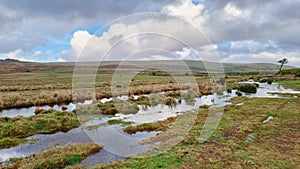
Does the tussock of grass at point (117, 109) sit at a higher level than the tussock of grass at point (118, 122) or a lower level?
higher

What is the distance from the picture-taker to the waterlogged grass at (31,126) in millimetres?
14298

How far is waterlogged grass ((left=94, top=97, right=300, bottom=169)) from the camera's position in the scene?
33.6ft

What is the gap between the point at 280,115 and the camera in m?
19.8

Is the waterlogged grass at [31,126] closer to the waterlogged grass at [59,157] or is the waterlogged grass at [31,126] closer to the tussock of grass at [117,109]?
the waterlogged grass at [59,157]

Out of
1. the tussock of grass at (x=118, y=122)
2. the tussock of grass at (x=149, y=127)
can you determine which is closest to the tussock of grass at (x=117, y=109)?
the tussock of grass at (x=118, y=122)

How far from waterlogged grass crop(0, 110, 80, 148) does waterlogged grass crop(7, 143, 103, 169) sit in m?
3.40

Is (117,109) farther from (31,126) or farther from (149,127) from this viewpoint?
(31,126)

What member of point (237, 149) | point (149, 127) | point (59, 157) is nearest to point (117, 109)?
point (149, 127)

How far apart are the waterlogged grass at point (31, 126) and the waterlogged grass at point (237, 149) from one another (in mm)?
7471

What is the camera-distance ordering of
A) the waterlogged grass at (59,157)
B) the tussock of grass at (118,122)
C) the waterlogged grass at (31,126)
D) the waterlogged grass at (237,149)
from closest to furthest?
1. the waterlogged grass at (59,157)
2. the waterlogged grass at (237,149)
3. the waterlogged grass at (31,126)
4. the tussock of grass at (118,122)

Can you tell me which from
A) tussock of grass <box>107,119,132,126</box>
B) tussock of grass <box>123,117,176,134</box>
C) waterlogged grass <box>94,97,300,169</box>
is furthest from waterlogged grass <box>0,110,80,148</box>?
waterlogged grass <box>94,97,300,169</box>

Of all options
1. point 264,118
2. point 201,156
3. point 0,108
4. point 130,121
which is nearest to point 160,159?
point 201,156

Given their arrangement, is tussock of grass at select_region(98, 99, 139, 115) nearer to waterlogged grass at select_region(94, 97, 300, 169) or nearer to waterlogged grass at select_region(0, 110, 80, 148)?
waterlogged grass at select_region(0, 110, 80, 148)

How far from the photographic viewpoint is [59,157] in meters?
10.8
